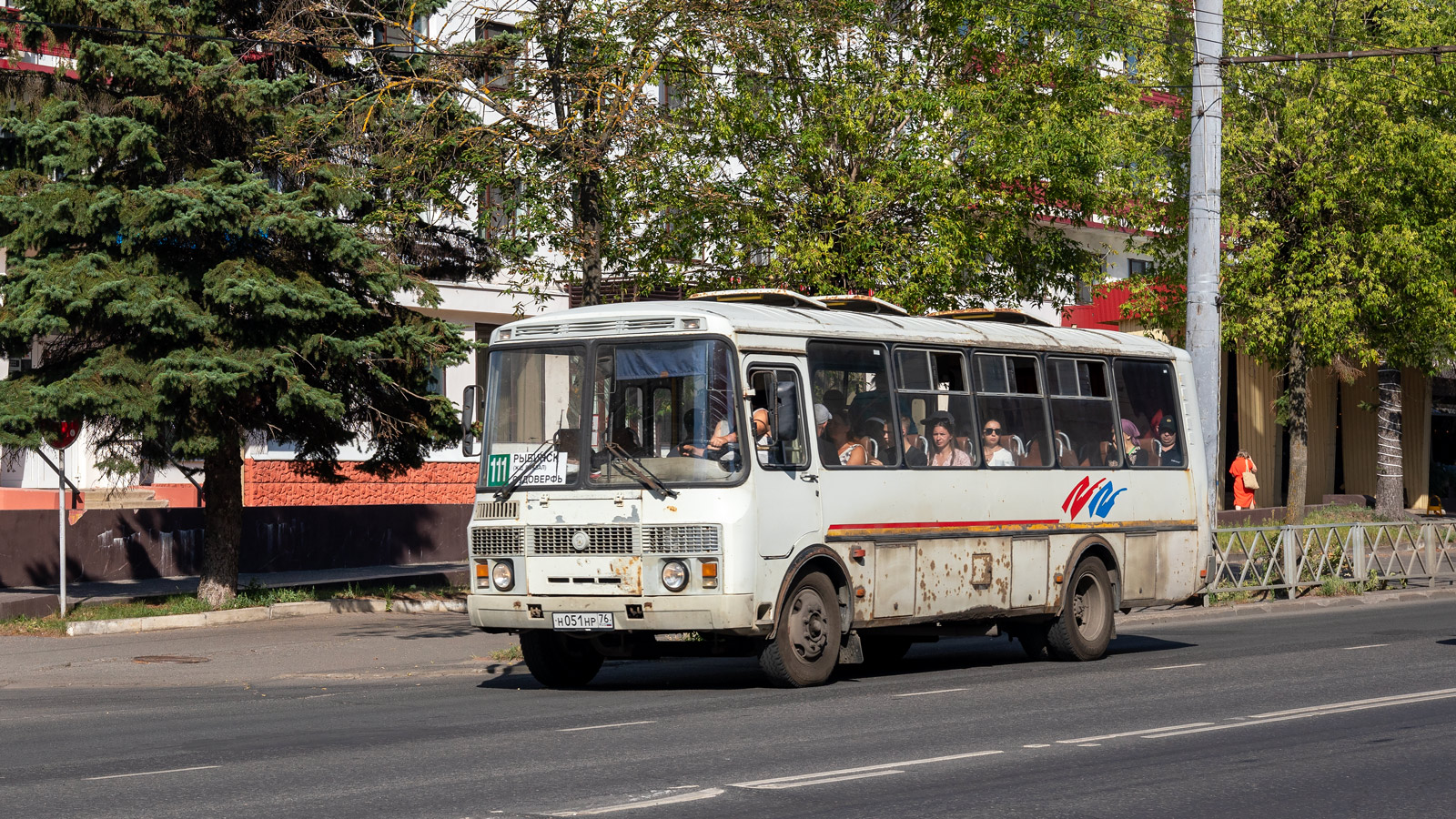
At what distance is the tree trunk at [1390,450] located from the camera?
37656 millimetres

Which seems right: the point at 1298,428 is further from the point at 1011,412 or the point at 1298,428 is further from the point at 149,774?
the point at 149,774

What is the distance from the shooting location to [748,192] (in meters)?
21.6

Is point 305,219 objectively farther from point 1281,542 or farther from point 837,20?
point 1281,542

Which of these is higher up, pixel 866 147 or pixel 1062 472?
pixel 866 147

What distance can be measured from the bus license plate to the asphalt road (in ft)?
1.92

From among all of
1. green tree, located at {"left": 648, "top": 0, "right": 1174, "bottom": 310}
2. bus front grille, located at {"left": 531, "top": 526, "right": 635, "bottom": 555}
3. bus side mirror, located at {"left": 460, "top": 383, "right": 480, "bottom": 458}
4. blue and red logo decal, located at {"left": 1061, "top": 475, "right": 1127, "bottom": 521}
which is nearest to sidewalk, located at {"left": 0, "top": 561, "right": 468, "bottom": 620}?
green tree, located at {"left": 648, "top": 0, "right": 1174, "bottom": 310}

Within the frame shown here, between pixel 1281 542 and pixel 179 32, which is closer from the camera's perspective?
pixel 179 32

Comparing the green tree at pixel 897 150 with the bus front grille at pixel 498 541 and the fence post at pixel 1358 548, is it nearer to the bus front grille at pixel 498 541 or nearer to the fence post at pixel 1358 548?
the fence post at pixel 1358 548

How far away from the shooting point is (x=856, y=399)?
14.1m

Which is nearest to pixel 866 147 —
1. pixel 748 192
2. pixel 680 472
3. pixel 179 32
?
pixel 748 192

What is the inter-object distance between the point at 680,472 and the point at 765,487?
25.5 inches

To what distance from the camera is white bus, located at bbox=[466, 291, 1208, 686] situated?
1277cm

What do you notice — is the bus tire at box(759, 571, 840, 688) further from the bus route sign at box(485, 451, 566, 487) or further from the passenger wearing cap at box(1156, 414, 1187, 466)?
the passenger wearing cap at box(1156, 414, 1187, 466)

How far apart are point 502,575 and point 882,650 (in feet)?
14.6
